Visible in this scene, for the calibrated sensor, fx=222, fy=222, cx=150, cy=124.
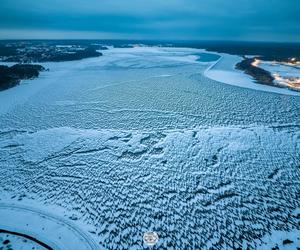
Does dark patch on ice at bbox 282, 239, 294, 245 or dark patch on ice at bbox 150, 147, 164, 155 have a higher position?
dark patch on ice at bbox 282, 239, 294, 245

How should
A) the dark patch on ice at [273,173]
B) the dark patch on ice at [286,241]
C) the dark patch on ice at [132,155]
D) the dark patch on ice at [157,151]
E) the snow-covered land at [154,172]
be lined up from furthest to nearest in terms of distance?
the dark patch on ice at [157,151] → the dark patch on ice at [132,155] → the dark patch on ice at [273,173] → the snow-covered land at [154,172] → the dark patch on ice at [286,241]

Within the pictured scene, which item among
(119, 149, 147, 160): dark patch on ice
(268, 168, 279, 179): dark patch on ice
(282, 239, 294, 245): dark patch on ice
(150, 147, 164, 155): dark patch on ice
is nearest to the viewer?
(282, 239, 294, 245): dark patch on ice

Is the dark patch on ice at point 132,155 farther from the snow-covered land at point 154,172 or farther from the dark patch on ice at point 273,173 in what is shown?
the dark patch on ice at point 273,173

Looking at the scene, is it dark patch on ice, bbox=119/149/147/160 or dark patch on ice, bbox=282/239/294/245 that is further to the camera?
dark patch on ice, bbox=119/149/147/160

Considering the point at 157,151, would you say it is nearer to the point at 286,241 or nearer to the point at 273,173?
the point at 273,173

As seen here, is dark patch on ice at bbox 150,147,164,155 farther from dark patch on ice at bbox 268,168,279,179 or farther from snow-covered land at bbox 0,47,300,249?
dark patch on ice at bbox 268,168,279,179

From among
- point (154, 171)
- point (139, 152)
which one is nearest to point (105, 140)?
point (139, 152)

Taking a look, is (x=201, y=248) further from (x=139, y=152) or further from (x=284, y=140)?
(x=284, y=140)

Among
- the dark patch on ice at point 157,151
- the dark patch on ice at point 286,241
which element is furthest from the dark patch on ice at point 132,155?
the dark patch on ice at point 286,241

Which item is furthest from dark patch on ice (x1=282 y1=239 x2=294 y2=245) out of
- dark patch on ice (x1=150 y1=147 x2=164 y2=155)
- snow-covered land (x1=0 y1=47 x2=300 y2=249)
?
dark patch on ice (x1=150 y1=147 x2=164 y2=155)
